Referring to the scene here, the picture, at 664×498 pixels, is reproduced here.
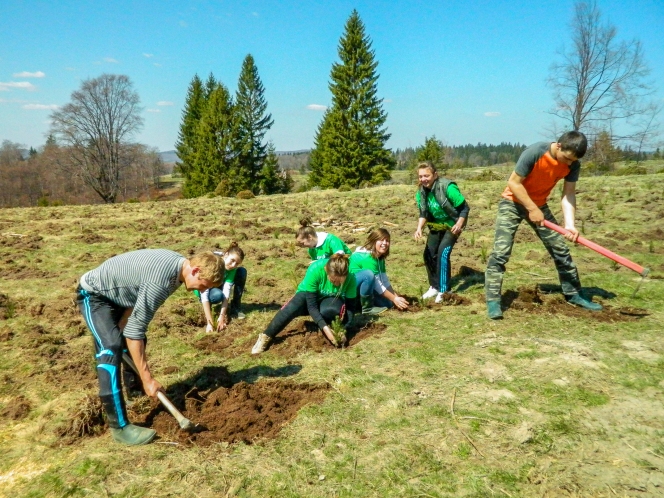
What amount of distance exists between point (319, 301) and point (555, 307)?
2624 millimetres

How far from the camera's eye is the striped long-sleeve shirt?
3084 mm

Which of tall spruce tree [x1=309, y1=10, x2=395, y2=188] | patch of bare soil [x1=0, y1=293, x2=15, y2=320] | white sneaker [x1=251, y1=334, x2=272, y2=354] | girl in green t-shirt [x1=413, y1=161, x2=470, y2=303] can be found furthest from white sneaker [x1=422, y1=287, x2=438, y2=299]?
tall spruce tree [x1=309, y1=10, x2=395, y2=188]

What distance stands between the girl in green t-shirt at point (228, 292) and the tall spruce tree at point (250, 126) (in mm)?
34622

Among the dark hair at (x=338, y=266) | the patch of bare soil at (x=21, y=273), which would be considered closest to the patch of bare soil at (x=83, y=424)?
the dark hair at (x=338, y=266)

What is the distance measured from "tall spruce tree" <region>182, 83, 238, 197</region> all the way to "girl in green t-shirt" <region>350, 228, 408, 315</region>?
34.0 meters

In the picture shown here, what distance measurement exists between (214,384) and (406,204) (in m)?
11.7

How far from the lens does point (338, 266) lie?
4.54 m

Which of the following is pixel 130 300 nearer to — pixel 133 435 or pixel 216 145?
pixel 133 435

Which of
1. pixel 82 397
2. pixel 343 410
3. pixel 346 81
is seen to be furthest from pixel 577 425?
pixel 346 81

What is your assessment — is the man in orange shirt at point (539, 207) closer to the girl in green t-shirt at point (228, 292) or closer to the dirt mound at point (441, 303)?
the dirt mound at point (441, 303)

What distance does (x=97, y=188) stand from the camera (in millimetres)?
37906

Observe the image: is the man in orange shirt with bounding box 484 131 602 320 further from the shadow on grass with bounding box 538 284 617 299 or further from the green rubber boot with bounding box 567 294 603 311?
the shadow on grass with bounding box 538 284 617 299

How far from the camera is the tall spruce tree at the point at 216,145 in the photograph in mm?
38125

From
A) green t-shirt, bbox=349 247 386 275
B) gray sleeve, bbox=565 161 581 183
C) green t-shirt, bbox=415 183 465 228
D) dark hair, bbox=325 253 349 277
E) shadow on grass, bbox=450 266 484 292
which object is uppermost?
gray sleeve, bbox=565 161 581 183
